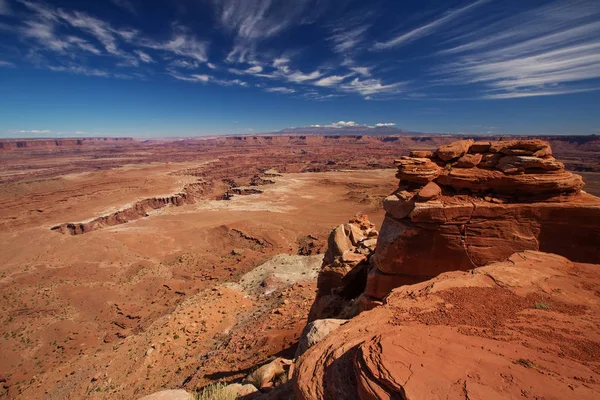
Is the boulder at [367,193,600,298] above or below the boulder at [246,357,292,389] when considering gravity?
above

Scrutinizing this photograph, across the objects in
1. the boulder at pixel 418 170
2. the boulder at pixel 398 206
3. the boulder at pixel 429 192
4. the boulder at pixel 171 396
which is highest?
the boulder at pixel 418 170

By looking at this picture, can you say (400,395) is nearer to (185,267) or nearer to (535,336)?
(535,336)

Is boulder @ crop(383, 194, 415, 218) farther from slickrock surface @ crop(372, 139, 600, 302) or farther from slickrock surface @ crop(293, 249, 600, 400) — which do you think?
slickrock surface @ crop(293, 249, 600, 400)

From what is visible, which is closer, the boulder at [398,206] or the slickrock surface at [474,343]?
the slickrock surface at [474,343]

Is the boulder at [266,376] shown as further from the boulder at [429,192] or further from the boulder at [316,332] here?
the boulder at [429,192]

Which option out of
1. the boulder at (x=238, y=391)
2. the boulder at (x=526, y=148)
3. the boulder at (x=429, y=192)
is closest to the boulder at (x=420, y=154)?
the boulder at (x=429, y=192)

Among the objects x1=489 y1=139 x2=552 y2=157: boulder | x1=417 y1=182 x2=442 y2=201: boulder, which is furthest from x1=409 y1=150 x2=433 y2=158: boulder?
x1=489 y1=139 x2=552 y2=157: boulder

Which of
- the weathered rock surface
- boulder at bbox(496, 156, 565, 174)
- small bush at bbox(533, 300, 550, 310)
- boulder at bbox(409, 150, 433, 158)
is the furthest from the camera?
boulder at bbox(409, 150, 433, 158)
